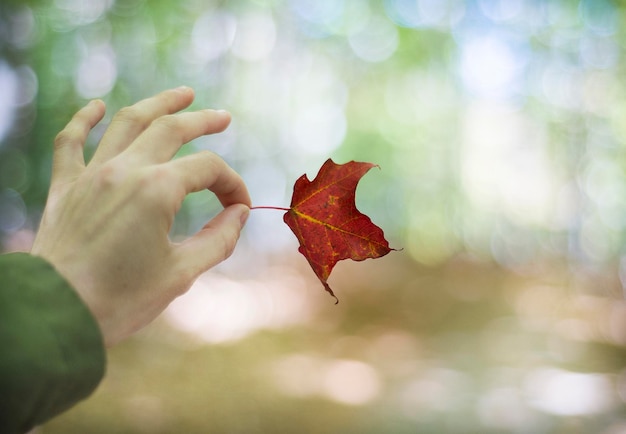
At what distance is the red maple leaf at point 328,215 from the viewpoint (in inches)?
19.2

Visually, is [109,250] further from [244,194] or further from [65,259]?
[244,194]

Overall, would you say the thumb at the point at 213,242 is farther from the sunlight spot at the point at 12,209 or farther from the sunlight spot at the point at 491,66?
the sunlight spot at the point at 491,66

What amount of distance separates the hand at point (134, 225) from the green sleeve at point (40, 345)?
0.06 feet

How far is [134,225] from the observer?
0.41 metres

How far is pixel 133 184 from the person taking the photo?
16.5 inches

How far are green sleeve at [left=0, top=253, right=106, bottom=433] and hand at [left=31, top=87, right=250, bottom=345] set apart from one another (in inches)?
0.7

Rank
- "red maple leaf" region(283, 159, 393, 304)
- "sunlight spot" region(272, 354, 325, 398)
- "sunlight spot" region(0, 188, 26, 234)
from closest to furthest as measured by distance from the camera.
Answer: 1. "red maple leaf" region(283, 159, 393, 304)
2. "sunlight spot" region(272, 354, 325, 398)
3. "sunlight spot" region(0, 188, 26, 234)

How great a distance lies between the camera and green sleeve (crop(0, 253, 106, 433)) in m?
0.37

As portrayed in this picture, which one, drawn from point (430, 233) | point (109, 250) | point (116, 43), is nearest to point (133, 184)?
point (109, 250)

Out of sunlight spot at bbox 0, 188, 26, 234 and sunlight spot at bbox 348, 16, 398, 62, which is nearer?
sunlight spot at bbox 0, 188, 26, 234

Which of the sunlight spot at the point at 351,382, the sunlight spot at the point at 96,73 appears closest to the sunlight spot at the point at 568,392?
the sunlight spot at the point at 351,382

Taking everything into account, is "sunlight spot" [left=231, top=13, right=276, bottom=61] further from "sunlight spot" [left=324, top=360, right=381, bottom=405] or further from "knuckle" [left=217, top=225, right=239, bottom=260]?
"knuckle" [left=217, top=225, right=239, bottom=260]

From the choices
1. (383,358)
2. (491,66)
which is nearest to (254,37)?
(491,66)

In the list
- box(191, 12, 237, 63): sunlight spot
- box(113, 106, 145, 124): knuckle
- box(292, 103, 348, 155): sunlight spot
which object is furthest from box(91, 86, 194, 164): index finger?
box(292, 103, 348, 155): sunlight spot
